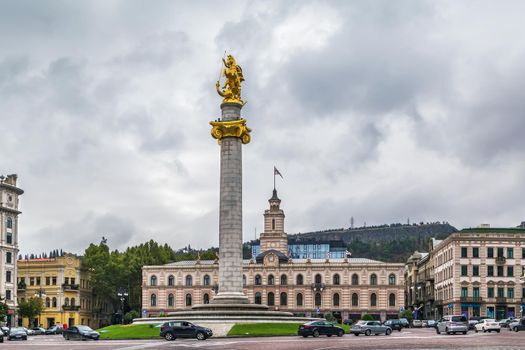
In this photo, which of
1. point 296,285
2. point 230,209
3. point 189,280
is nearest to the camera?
point 230,209

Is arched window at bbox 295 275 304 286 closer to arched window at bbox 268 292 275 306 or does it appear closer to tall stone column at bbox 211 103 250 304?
arched window at bbox 268 292 275 306

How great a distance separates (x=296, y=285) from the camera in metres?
150

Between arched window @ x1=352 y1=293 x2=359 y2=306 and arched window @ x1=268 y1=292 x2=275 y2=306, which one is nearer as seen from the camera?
arched window @ x1=352 y1=293 x2=359 y2=306

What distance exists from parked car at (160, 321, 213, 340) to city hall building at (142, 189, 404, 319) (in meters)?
83.9

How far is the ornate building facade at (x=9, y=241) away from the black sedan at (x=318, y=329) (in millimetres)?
62529

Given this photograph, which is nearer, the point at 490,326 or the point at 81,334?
the point at 81,334

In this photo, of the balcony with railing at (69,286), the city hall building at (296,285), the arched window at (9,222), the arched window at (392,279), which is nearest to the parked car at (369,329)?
the arched window at (9,222)

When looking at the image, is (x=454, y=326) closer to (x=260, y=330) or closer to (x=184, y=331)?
(x=260, y=330)

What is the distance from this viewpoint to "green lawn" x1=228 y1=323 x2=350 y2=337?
214ft

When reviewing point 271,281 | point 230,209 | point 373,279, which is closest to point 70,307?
point 271,281

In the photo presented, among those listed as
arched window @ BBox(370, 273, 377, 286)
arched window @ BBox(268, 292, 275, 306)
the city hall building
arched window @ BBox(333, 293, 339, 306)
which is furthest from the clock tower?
arched window @ BBox(370, 273, 377, 286)

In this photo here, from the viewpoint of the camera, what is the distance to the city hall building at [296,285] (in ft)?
485

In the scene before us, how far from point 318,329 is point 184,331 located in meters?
10.6

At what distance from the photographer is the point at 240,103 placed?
77125 millimetres
